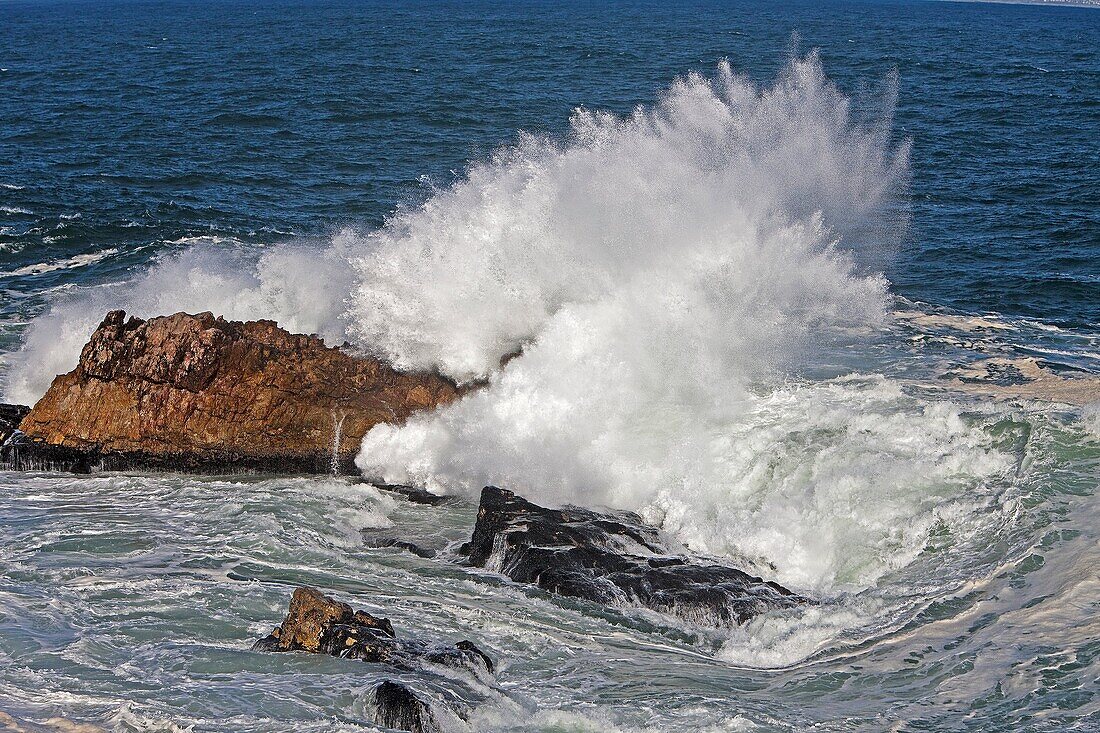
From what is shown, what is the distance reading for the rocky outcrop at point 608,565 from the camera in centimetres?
962

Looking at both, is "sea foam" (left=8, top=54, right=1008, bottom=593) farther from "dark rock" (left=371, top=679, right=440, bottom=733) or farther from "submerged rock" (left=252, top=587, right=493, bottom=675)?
"dark rock" (left=371, top=679, right=440, bottom=733)

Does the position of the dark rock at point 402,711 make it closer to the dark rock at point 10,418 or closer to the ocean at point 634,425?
the ocean at point 634,425

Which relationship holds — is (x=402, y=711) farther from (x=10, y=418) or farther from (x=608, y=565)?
(x=10, y=418)

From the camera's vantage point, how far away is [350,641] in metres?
8.39

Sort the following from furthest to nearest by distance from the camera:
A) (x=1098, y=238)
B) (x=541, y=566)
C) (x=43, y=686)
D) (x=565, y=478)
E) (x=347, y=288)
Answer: (x=1098, y=238) → (x=347, y=288) → (x=565, y=478) → (x=541, y=566) → (x=43, y=686)

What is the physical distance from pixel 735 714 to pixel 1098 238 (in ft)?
56.7

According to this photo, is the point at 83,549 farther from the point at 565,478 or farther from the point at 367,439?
the point at 565,478

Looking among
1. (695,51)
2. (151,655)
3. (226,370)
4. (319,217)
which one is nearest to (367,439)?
(226,370)

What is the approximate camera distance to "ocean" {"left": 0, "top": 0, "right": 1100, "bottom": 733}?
8.44 m

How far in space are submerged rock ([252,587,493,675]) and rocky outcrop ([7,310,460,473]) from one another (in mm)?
4004

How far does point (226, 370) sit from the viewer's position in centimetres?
1266

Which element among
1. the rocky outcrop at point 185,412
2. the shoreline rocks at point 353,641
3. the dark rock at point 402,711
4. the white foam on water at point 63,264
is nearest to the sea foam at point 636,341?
the rocky outcrop at point 185,412

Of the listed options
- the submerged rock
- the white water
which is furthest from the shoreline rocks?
the white water

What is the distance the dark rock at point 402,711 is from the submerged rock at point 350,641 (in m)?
0.56
